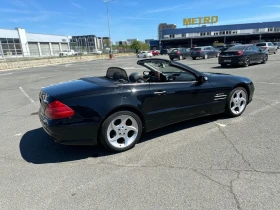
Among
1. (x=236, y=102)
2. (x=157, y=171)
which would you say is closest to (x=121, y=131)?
(x=157, y=171)

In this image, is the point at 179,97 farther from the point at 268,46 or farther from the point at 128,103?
the point at 268,46

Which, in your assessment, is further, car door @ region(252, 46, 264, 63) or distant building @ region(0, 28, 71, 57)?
distant building @ region(0, 28, 71, 57)

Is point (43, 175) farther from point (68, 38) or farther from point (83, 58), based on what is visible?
point (68, 38)

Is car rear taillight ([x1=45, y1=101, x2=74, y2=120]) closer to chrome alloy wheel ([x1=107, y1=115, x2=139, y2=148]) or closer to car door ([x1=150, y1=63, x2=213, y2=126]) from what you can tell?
chrome alloy wheel ([x1=107, y1=115, x2=139, y2=148])

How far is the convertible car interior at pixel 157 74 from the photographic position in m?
3.71

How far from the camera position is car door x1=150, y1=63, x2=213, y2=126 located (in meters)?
3.56

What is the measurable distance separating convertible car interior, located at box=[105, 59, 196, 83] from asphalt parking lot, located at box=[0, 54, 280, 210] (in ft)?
3.34

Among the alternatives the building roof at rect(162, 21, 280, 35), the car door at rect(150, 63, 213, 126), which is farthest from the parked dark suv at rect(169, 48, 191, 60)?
the building roof at rect(162, 21, 280, 35)

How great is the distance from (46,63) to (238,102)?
3412 cm

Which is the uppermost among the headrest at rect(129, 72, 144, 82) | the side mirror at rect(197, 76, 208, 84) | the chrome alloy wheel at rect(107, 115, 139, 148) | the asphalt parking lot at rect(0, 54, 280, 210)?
the headrest at rect(129, 72, 144, 82)

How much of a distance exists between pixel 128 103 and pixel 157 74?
38.3 inches

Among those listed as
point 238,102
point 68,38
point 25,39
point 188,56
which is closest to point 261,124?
point 238,102

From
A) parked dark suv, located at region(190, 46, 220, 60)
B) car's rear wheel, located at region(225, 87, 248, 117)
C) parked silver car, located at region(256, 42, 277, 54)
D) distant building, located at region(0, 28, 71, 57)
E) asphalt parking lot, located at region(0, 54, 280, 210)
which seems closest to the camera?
asphalt parking lot, located at region(0, 54, 280, 210)

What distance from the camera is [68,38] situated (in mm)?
71812
